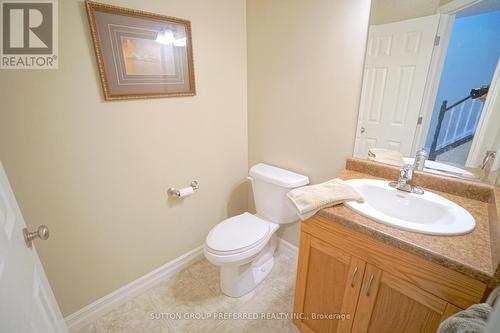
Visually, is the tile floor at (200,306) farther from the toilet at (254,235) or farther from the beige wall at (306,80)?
the beige wall at (306,80)

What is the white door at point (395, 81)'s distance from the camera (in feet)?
3.64

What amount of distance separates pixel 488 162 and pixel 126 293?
217 centimetres

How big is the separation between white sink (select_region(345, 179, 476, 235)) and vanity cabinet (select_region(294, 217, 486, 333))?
0.10 meters

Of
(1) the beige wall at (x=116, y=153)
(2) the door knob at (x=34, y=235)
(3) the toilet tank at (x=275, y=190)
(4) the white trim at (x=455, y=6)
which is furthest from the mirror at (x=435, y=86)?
(2) the door knob at (x=34, y=235)

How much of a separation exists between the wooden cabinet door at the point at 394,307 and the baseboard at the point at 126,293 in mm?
1287

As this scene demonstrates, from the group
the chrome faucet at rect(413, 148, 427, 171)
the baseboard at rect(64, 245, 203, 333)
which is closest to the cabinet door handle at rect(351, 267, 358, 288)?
the chrome faucet at rect(413, 148, 427, 171)

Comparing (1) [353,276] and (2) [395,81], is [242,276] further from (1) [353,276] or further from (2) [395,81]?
(2) [395,81]

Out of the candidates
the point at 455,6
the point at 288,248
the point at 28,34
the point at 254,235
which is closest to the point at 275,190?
the point at 254,235

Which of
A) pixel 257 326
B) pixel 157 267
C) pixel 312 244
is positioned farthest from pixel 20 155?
pixel 257 326

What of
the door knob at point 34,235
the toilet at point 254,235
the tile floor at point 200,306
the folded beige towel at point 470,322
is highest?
the door knob at point 34,235

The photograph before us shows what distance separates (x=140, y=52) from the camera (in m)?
1.28

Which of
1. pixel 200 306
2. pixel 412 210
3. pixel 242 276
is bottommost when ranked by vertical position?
pixel 200 306

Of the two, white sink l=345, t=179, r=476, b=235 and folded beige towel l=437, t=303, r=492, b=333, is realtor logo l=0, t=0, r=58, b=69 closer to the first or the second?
white sink l=345, t=179, r=476, b=235

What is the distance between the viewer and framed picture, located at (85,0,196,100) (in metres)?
1.15
